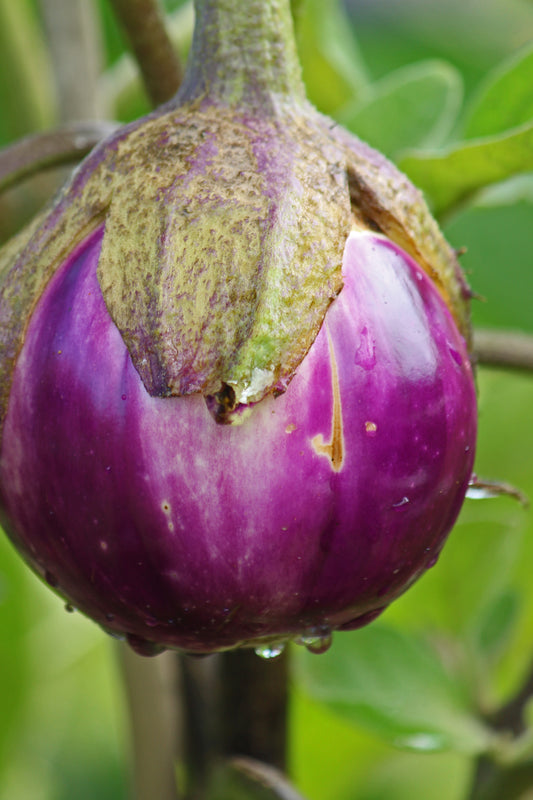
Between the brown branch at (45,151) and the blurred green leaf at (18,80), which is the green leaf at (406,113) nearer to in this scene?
the brown branch at (45,151)

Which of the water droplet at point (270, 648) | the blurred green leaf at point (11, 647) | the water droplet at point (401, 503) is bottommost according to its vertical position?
the blurred green leaf at point (11, 647)

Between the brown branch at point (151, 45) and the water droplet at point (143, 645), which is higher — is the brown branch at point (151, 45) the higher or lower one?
the higher one

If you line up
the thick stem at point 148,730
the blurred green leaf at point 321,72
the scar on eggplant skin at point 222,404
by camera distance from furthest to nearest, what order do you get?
the blurred green leaf at point 321,72 → the thick stem at point 148,730 → the scar on eggplant skin at point 222,404

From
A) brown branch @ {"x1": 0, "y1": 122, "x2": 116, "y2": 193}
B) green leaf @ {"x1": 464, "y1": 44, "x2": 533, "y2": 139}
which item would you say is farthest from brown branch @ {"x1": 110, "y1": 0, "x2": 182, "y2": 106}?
green leaf @ {"x1": 464, "y1": 44, "x2": 533, "y2": 139}

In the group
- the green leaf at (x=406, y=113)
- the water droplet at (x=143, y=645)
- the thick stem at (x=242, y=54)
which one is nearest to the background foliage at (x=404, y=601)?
the green leaf at (x=406, y=113)

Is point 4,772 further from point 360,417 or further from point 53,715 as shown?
point 360,417

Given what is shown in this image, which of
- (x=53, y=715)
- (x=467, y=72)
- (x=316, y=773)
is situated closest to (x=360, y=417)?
(x=316, y=773)
